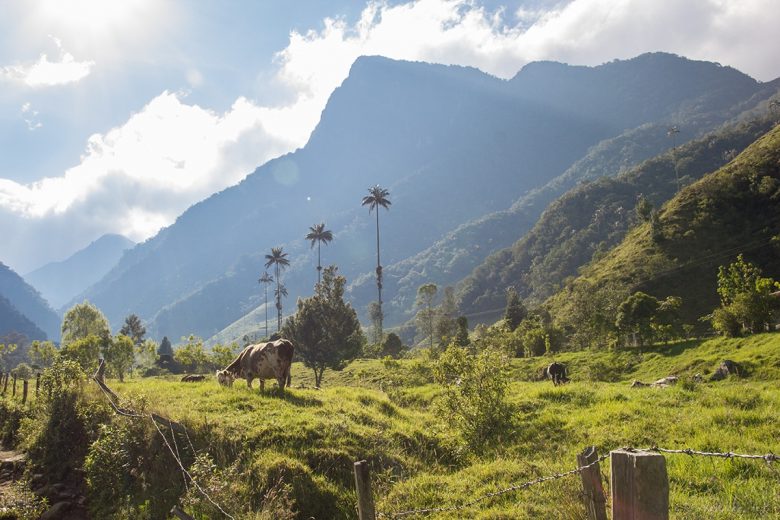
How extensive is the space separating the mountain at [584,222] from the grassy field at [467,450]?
131064mm

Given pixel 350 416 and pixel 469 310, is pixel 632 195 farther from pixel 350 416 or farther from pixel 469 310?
pixel 350 416

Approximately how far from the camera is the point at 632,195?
165 meters

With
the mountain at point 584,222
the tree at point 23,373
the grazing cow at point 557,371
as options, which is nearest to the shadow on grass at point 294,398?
the grazing cow at point 557,371

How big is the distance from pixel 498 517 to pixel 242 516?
4641 mm

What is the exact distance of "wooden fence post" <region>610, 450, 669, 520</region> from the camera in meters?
3.65

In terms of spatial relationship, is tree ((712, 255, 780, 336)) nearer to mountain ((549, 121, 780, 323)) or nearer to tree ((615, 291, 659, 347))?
tree ((615, 291, 659, 347))

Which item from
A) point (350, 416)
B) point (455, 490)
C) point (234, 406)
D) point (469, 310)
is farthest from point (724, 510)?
point (469, 310)

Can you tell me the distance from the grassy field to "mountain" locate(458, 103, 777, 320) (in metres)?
131

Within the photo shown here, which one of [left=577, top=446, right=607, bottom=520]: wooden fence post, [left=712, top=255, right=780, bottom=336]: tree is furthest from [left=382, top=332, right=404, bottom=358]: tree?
[left=577, top=446, right=607, bottom=520]: wooden fence post

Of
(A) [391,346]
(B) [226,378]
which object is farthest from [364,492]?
(A) [391,346]

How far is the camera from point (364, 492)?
5.93 meters

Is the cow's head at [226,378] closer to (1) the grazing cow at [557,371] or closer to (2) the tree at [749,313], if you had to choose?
(1) the grazing cow at [557,371]

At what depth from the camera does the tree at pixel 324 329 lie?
40125 mm

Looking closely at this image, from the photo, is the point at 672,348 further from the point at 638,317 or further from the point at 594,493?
the point at 594,493
